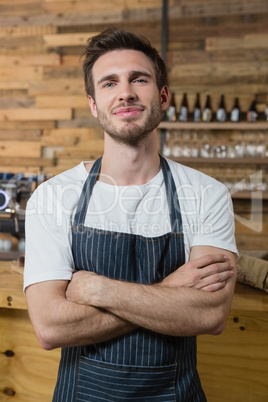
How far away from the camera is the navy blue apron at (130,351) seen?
1284mm

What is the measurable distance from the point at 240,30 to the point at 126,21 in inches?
43.6

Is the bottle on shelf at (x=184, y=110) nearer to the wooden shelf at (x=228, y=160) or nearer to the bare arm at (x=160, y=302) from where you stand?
the wooden shelf at (x=228, y=160)

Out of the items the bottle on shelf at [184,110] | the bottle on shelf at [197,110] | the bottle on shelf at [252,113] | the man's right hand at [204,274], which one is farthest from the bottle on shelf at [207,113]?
the man's right hand at [204,274]

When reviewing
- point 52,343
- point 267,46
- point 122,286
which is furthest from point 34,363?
point 267,46

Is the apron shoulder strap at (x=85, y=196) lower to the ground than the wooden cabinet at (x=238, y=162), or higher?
higher

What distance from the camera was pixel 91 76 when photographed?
62.1 inches

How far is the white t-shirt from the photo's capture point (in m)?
1.31

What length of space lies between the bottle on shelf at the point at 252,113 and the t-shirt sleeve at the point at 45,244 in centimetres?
280

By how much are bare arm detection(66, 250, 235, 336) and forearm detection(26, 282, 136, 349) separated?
0.03 metres

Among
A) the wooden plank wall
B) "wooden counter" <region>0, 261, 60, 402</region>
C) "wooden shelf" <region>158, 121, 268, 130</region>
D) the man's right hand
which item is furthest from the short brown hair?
the wooden plank wall

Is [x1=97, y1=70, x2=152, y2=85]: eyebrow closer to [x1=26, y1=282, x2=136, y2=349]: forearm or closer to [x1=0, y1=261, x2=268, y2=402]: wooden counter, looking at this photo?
[x1=26, y1=282, x2=136, y2=349]: forearm

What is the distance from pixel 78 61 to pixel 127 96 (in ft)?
10.1

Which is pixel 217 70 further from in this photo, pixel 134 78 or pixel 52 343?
pixel 52 343

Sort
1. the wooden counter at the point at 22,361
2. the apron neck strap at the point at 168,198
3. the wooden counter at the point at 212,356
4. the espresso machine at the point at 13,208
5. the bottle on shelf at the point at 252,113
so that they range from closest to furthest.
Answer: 1. the apron neck strap at the point at 168,198
2. the wooden counter at the point at 212,356
3. the wooden counter at the point at 22,361
4. the espresso machine at the point at 13,208
5. the bottle on shelf at the point at 252,113
